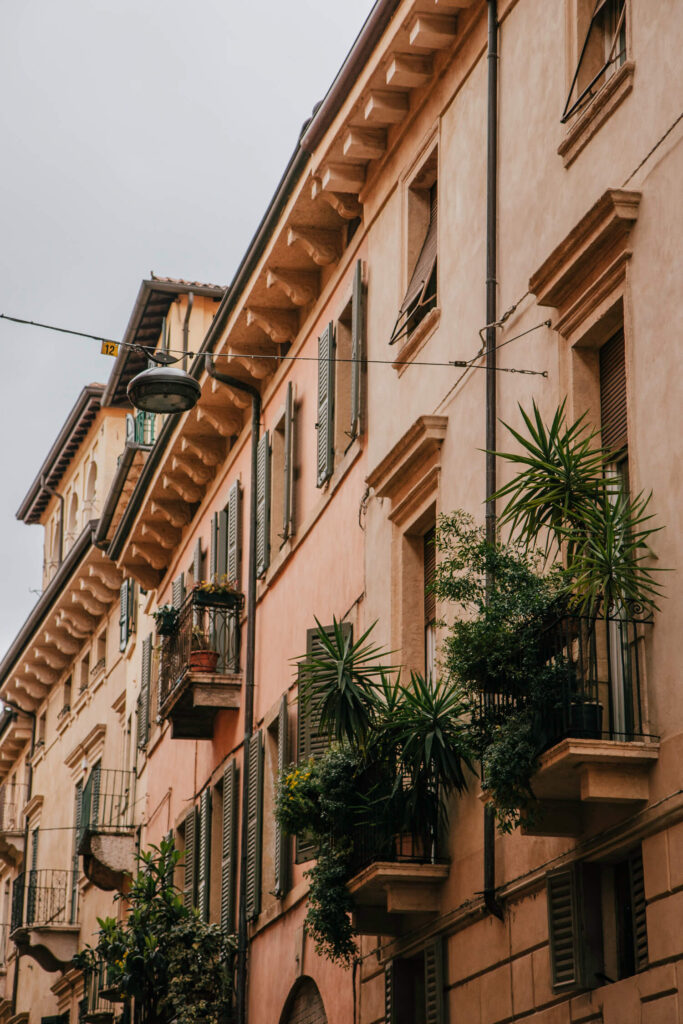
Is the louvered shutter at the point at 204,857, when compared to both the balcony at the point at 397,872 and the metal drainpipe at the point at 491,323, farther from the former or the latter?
the metal drainpipe at the point at 491,323

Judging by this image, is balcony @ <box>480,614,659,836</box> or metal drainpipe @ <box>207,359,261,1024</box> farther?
metal drainpipe @ <box>207,359,261,1024</box>

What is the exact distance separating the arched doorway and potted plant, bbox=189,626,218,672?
5007 millimetres

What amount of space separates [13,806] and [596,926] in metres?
35.2

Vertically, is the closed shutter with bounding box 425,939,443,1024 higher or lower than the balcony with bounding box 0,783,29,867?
lower

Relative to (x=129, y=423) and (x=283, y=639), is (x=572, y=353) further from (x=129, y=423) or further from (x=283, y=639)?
(x=129, y=423)

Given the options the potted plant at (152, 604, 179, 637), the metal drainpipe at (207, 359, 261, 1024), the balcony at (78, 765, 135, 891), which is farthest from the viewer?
the balcony at (78, 765, 135, 891)

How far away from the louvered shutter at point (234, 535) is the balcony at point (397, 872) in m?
9.11

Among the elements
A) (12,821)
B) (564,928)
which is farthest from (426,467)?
(12,821)

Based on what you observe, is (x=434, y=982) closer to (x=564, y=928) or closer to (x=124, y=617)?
(x=564, y=928)

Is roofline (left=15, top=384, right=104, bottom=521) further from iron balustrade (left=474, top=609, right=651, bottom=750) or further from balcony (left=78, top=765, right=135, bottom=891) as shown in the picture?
iron balustrade (left=474, top=609, right=651, bottom=750)

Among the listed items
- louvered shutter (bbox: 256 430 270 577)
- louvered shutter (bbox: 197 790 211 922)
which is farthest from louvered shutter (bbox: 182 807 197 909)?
louvered shutter (bbox: 256 430 270 577)

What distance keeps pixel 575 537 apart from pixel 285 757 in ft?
29.5

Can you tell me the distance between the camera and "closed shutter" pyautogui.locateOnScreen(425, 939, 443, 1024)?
538 inches

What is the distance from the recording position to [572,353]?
12.5 metres
